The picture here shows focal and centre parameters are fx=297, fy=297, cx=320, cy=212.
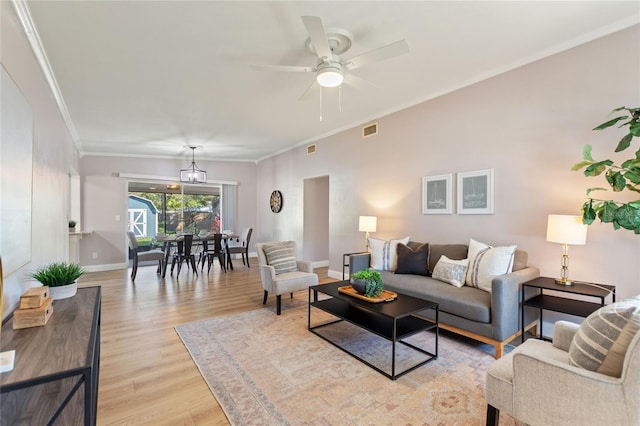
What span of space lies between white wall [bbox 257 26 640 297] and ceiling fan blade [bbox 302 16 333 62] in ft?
6.90

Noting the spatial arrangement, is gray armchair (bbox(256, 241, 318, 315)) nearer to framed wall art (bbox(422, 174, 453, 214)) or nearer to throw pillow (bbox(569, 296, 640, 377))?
framed wall art (bbox(422, 174, 453, 214))

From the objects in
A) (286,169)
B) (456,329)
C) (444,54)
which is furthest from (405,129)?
(286,169)

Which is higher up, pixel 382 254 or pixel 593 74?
pixel 593 74

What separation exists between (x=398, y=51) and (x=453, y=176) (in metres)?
2.02

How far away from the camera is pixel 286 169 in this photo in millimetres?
7367

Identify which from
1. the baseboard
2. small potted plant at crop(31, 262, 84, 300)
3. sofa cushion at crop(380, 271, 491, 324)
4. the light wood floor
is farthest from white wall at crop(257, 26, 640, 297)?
the baseboard

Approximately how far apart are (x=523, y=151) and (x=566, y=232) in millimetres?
1024

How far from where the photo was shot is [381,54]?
2371 millimetres

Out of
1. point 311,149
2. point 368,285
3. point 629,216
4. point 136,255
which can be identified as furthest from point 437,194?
point 136,255

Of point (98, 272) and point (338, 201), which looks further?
point (98, 272)

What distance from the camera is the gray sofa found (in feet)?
8.36

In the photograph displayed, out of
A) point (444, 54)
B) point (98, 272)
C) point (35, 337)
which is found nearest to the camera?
point (35, 337)

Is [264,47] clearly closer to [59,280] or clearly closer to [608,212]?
[59,280]

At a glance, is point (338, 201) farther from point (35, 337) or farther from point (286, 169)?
point (35, 337)
